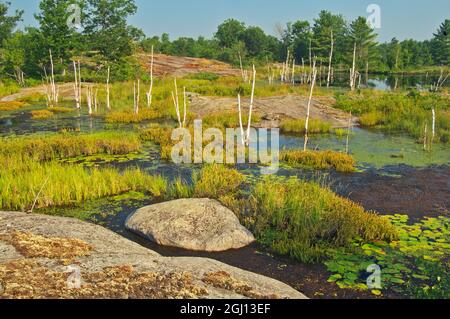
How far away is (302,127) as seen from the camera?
2038 cm

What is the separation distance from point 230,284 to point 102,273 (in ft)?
5.21

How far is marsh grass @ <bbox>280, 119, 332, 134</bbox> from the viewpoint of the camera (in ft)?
65.7

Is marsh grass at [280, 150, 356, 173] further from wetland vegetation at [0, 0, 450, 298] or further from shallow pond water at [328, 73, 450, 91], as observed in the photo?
shallow pond water at [328, 73, 450, 91]

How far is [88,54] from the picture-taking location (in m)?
42.3

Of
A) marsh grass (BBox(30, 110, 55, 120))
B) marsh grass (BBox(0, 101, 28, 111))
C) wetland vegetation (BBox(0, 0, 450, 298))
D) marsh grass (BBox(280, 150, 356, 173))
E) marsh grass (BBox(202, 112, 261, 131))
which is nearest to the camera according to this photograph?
wetland vegetation (BBox(0, 0, 450, 298))

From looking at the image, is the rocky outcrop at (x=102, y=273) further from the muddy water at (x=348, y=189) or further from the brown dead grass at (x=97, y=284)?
the muddy water at (x=348, y=189)

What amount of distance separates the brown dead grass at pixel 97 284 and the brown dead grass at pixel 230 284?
0.96 ft

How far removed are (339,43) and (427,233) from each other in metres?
60.8

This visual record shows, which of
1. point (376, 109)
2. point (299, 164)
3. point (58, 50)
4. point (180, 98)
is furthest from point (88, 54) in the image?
point (299, 164)

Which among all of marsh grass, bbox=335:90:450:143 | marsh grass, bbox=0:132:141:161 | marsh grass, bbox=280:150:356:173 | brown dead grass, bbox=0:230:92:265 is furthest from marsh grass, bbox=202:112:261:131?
brown dead grass, bbox=0:230:92:265

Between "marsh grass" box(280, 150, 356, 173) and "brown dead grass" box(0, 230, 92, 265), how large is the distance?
29.4 ft

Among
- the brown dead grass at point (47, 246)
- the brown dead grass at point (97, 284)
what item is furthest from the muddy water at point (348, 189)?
the brown dead grass at point (97, 284)
